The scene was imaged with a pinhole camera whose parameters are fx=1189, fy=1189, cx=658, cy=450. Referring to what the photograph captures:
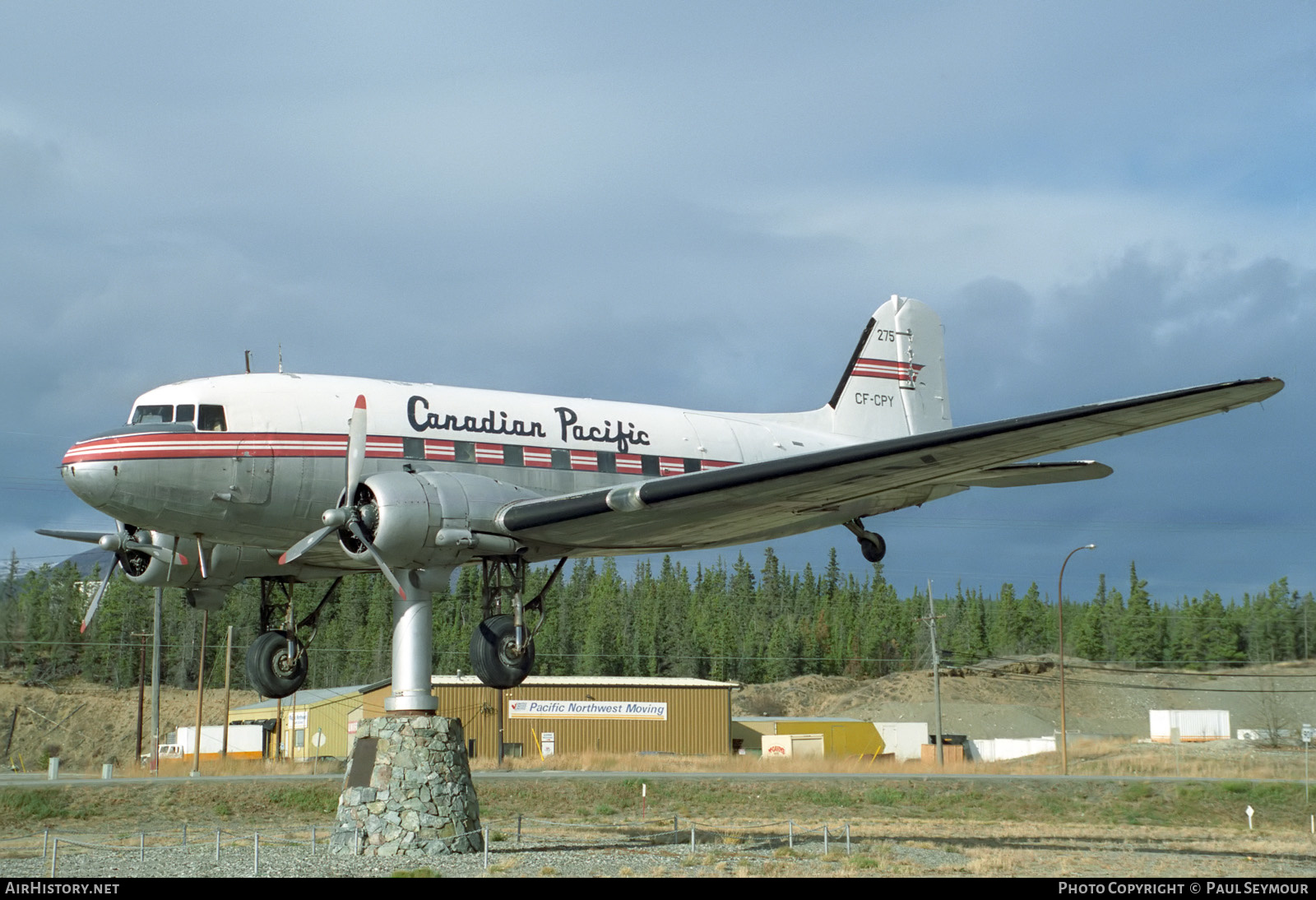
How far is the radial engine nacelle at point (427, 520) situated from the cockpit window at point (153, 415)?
3525mm

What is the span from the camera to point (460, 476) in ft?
65.8

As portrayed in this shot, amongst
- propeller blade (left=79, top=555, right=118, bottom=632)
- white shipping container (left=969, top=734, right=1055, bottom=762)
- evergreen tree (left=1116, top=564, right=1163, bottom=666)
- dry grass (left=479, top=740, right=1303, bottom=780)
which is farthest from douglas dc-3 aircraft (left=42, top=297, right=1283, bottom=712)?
evergreen tree (left=1116, top=564, right=1163, bottom=666)

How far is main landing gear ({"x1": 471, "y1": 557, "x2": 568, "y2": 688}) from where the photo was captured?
20062mm

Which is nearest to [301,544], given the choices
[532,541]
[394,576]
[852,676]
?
[394,576]

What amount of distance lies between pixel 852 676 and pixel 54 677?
75.0 meters

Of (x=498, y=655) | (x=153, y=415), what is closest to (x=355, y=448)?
(x=153, y=415)

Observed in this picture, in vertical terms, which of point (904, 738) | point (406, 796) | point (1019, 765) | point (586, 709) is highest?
point (586, 709)

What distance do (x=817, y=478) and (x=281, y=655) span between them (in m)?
12.3

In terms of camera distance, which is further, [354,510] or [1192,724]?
[1192,724]

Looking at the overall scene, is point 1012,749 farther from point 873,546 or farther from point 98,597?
point 98,597

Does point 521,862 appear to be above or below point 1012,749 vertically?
above

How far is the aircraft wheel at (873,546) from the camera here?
2548 cm

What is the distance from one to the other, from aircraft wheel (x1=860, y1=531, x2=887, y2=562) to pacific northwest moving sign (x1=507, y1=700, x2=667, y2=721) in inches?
1650
